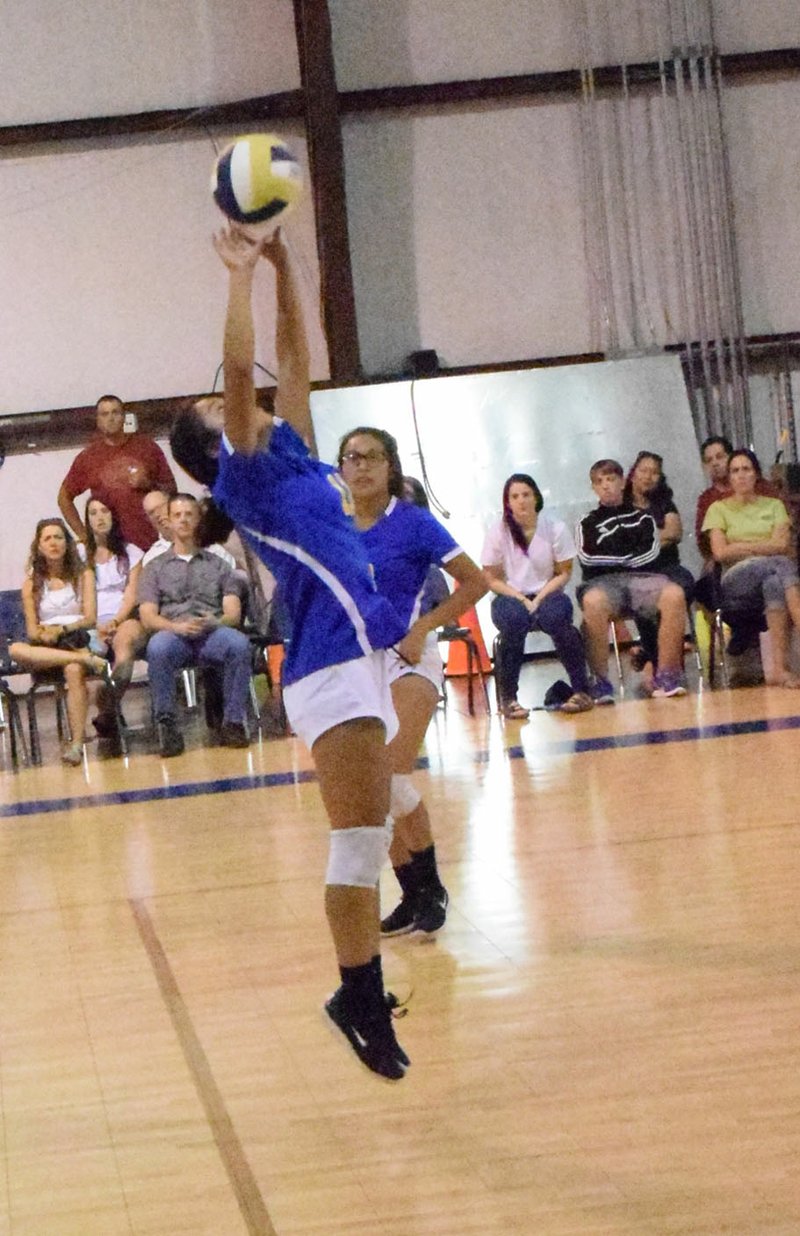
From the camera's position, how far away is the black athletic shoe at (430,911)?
4672 millimetres

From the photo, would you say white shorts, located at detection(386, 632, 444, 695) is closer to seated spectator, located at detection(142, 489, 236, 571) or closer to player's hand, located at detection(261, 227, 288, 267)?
player's hand, located at detection(261, 227, 288, 267)

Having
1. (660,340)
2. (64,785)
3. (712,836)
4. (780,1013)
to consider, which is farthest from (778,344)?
(780,1013)

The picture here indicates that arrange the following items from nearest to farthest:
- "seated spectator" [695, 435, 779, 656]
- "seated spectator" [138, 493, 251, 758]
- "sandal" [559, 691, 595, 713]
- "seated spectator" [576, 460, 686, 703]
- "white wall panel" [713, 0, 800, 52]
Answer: "seated spectator" [138, 493, 251, 758]
"sandal" [559, 691, 595, 713]
"seated spectator" [576, 460, 686, 703]
"seated spectator" [695, 435, 779, 656]
"white wall panel" [713, 0, 800, 52]

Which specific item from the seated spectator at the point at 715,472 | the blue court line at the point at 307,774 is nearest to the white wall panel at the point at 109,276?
the seated spectator at the point at 715,472

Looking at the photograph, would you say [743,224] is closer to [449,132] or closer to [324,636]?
[449,132]

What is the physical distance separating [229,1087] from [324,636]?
3.40 feet

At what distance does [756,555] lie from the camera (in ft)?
31.3

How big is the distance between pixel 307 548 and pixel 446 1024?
130 cm

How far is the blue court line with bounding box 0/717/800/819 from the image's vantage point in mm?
7504

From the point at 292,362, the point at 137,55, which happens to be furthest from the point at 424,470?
the point at 292,362

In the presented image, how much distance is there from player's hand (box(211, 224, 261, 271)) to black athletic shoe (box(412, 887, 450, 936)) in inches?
88.0

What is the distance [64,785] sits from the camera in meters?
8.17

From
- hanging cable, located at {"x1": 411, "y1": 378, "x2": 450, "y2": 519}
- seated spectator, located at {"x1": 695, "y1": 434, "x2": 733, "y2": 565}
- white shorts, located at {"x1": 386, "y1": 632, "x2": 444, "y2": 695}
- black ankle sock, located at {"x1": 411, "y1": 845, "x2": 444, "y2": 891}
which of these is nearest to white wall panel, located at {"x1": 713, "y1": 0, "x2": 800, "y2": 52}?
hanging cable, located at {"x1": 411, "y1": 378, "x2": 450, "y2": 519}

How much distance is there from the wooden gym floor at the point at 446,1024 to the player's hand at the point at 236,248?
1.66 metres
